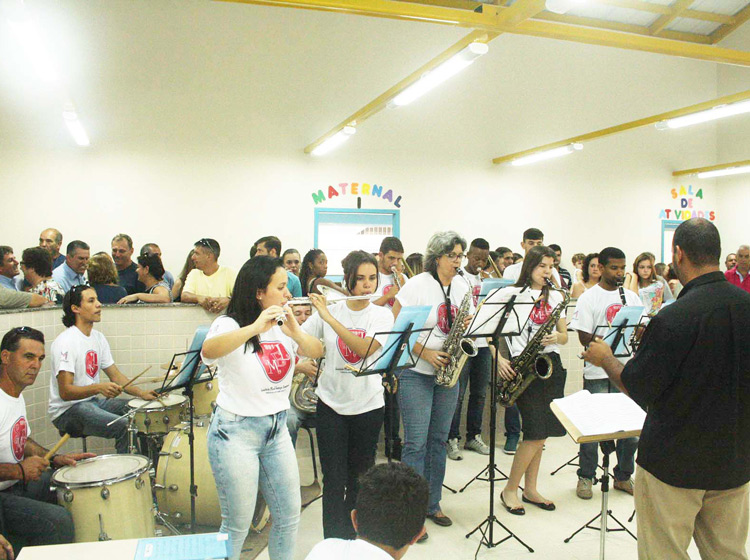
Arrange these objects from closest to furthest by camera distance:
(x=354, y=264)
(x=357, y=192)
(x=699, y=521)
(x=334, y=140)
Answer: (x=699, y=521) → (x=354, y=264) → (x=334, y=140) → (x=357, y=192)

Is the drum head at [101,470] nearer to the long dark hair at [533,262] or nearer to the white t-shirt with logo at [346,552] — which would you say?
the white t-shirt with logo at [346,552]

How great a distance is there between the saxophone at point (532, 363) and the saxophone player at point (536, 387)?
0.03 meters

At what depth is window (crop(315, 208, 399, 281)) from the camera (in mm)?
9102

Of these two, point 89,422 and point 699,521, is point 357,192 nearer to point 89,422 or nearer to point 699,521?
point 89,422

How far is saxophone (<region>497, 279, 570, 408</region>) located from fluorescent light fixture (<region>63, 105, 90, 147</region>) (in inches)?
202

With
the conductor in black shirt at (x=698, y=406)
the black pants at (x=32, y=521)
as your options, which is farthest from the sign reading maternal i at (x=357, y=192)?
the conductor in black shirt at (x=698, y=406)

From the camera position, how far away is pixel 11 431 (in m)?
2.93

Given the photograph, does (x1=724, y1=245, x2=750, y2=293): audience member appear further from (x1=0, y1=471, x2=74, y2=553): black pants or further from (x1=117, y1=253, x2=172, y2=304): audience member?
(x1=0, y1=471, x2=74, y2=553): black pants

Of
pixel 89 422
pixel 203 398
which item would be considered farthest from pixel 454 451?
pixel 89 422

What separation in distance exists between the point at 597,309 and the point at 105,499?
3249 millimetres

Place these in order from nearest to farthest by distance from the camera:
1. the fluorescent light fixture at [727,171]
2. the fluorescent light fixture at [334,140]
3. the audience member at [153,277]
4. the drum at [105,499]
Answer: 1. the drum at [105,499]
2. the audience member at [153,277]
3. the fluorescent light fixture at [334,140]
4. the fluorescent light fixture at [727,171]

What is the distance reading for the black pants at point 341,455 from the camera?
9.75 feet

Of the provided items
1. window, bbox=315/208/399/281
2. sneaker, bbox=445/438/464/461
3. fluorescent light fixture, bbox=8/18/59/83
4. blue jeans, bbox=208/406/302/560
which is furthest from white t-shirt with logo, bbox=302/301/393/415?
window, bbox=315/208/399/281

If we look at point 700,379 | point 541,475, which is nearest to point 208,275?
point 541,475
